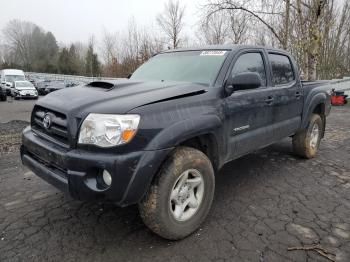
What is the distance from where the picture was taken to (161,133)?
2.66 metres

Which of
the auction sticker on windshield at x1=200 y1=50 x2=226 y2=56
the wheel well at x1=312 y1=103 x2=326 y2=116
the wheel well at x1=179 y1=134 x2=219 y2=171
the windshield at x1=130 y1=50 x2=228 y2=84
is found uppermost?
the auction sticker on windshield at x1=200 y1=50 x2=226 y2=56

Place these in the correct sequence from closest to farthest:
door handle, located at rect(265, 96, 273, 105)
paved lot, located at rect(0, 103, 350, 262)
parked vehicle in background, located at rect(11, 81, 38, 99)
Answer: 1. paved lot, located at rect(0, 103, 350, 262)
2. door handle, located at rect(265, 96, 273, 105)
3. parked vehicle in background, located at rect(11, 81, 38, 99)

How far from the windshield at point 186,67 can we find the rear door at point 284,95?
1.05 m

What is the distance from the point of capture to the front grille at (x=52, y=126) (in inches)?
110

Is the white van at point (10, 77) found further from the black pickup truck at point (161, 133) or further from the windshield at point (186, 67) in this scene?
the black pickup truck at point (161, 133)

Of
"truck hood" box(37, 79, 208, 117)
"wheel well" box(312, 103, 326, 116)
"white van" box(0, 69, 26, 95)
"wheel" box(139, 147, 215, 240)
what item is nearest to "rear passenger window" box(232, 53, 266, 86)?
"truck hood" box(37, 79, 208, 117)

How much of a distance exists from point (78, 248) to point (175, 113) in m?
1.51

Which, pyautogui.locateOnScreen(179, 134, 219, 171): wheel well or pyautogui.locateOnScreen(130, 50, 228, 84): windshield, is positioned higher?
pyautogui.locateOnScreen(130, 50, 228, 84): windshield

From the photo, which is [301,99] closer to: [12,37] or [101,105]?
[101,105]

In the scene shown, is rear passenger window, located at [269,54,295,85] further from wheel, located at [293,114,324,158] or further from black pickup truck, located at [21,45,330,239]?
wheel, located at [293,114,324,158]

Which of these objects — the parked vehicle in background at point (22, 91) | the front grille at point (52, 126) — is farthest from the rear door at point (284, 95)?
the parked vehicle in background at point (22, 91)

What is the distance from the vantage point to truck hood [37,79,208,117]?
2688mm

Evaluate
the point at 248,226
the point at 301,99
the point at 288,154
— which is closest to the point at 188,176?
the point at 248,226

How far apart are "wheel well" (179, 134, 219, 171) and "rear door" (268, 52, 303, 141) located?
53.0 inches
